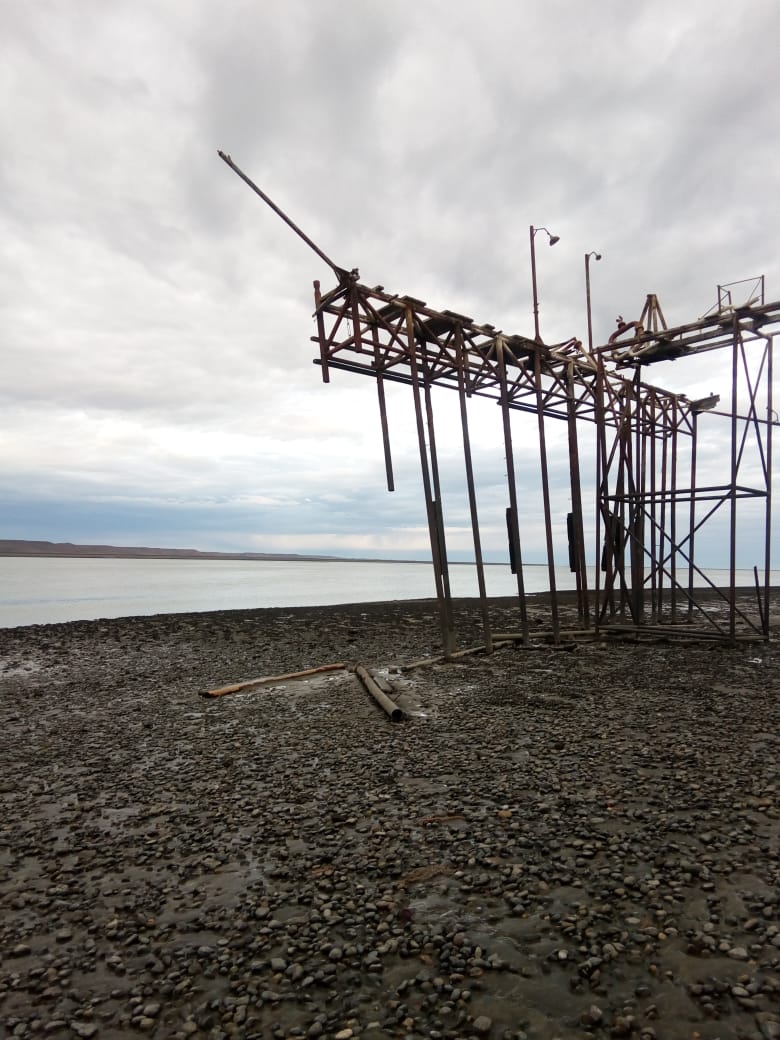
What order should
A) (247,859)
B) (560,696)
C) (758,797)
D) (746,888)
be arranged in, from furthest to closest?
(560,696) < (758,797) < (247,859) < (746,888)

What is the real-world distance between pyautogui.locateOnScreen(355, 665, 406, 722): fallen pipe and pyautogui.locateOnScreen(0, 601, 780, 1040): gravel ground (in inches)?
10.0

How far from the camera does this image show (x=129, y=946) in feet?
14.9

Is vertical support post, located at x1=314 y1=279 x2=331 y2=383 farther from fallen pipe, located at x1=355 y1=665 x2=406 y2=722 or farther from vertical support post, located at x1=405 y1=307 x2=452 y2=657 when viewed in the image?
fallen pipe, located at x1=355 y1=665 x2=406 y2=722

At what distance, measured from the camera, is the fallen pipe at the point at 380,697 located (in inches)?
419

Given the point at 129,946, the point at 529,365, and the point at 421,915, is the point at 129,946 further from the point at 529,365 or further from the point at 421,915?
the point at 529,365

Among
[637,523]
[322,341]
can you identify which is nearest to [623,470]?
[637,523]

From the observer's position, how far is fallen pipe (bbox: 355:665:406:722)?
419 inches

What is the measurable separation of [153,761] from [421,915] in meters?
5.73

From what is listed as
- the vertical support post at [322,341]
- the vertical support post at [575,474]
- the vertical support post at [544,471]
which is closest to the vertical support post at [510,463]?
the vertical support post at [544,471]

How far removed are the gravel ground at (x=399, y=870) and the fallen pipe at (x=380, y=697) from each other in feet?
0.83

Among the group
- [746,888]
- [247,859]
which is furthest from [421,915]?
[746,888]

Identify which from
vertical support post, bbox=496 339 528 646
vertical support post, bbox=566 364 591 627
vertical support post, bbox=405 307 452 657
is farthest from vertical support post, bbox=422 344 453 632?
vertical support post, bbox=566 364 591 627

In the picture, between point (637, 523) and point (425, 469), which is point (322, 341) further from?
point (637, 523)

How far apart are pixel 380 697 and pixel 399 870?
6.33 m
